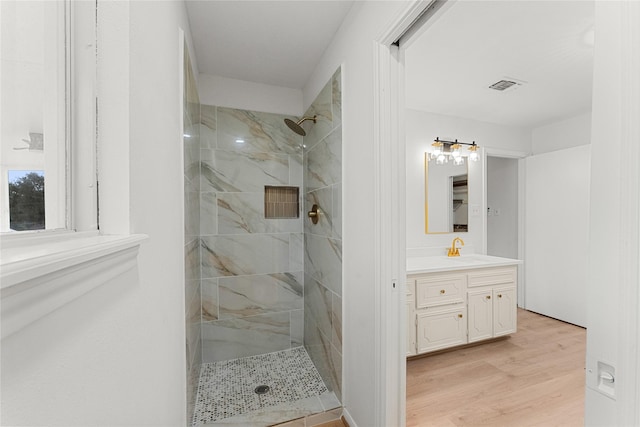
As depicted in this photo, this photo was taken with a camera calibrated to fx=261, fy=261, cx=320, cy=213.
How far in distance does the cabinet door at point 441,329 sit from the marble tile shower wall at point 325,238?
883 millimetres

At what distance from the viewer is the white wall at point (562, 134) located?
10.2 feet

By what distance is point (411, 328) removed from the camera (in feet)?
7.42

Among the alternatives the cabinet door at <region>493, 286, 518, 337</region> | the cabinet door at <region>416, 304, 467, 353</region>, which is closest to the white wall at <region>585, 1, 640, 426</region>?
the cabinet door at <region>416, 304, 467, 353</region>

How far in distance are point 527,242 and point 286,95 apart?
364 cm

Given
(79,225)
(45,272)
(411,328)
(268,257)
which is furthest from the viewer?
(268,257)

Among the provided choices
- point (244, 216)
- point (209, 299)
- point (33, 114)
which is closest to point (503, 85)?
point (244, 216)

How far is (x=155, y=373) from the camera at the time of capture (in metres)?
0.85

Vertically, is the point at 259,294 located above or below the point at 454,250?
below

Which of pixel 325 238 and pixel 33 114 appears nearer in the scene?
pixel 33 114

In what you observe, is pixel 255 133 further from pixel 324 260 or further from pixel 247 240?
pixel 324 260

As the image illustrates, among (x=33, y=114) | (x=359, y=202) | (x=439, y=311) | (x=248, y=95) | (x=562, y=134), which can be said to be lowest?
(x=439, y=311)

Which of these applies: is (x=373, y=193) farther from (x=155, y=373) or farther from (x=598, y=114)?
(x=155, y=373)

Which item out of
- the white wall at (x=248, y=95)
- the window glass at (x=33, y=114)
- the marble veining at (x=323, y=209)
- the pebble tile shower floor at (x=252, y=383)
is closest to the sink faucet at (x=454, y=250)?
the marble veining at (x=323, y=209)

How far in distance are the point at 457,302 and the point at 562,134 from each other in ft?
8.87
